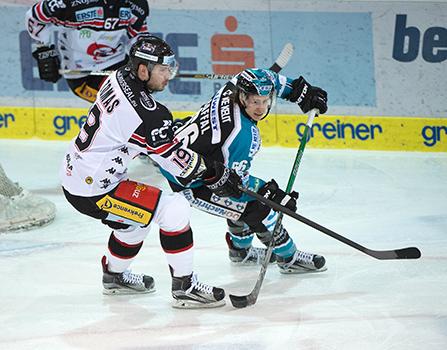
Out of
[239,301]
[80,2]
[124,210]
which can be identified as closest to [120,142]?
[124,210]

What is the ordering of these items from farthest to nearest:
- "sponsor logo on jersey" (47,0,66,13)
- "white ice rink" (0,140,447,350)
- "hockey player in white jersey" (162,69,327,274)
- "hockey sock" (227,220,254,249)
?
"sponsor logo on jersey" (47,0,66,13) < "hockey sock" (227,220,254,249) < "hockey player in white jersey" (162,69,327,274) < "white ice rink" (0,140,447,350)

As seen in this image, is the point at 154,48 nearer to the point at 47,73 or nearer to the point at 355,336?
the point at 355,336

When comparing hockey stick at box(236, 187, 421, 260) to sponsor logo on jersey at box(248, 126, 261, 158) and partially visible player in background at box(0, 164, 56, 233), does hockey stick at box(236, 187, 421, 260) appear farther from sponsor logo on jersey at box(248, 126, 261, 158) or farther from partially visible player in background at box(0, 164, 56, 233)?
partially visible player in background at box(0, 164, 56, 233)

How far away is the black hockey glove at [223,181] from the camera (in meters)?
3.68

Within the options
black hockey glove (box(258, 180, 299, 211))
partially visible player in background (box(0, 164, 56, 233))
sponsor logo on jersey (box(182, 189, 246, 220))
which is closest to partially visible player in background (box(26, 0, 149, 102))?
partially visible player in background (box(0, 164, 56, 233))

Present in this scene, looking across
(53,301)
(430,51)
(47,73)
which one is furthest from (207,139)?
(430,51)

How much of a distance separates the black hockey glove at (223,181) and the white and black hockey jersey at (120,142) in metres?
0.06

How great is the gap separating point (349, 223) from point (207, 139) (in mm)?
1397

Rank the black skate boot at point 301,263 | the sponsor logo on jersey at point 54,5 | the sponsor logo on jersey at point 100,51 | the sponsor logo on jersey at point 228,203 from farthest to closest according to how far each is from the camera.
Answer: the sponsor logo on jersey at point 100,51, the sponsor logo on jersey at point 54,5, the black skate boot at point 301,263, the sponsor logo on jersey at point 228,203

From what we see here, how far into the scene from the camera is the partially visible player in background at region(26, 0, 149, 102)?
586cm

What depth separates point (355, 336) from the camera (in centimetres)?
352

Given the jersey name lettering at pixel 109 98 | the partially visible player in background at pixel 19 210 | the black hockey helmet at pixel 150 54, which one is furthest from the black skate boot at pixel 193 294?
the partially visible player in background at pixel 19 210

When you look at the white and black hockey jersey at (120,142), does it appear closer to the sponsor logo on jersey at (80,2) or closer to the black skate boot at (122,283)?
the black skate boot at (122,283)

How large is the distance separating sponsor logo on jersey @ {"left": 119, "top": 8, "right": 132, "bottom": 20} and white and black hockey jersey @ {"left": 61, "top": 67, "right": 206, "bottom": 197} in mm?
2294
